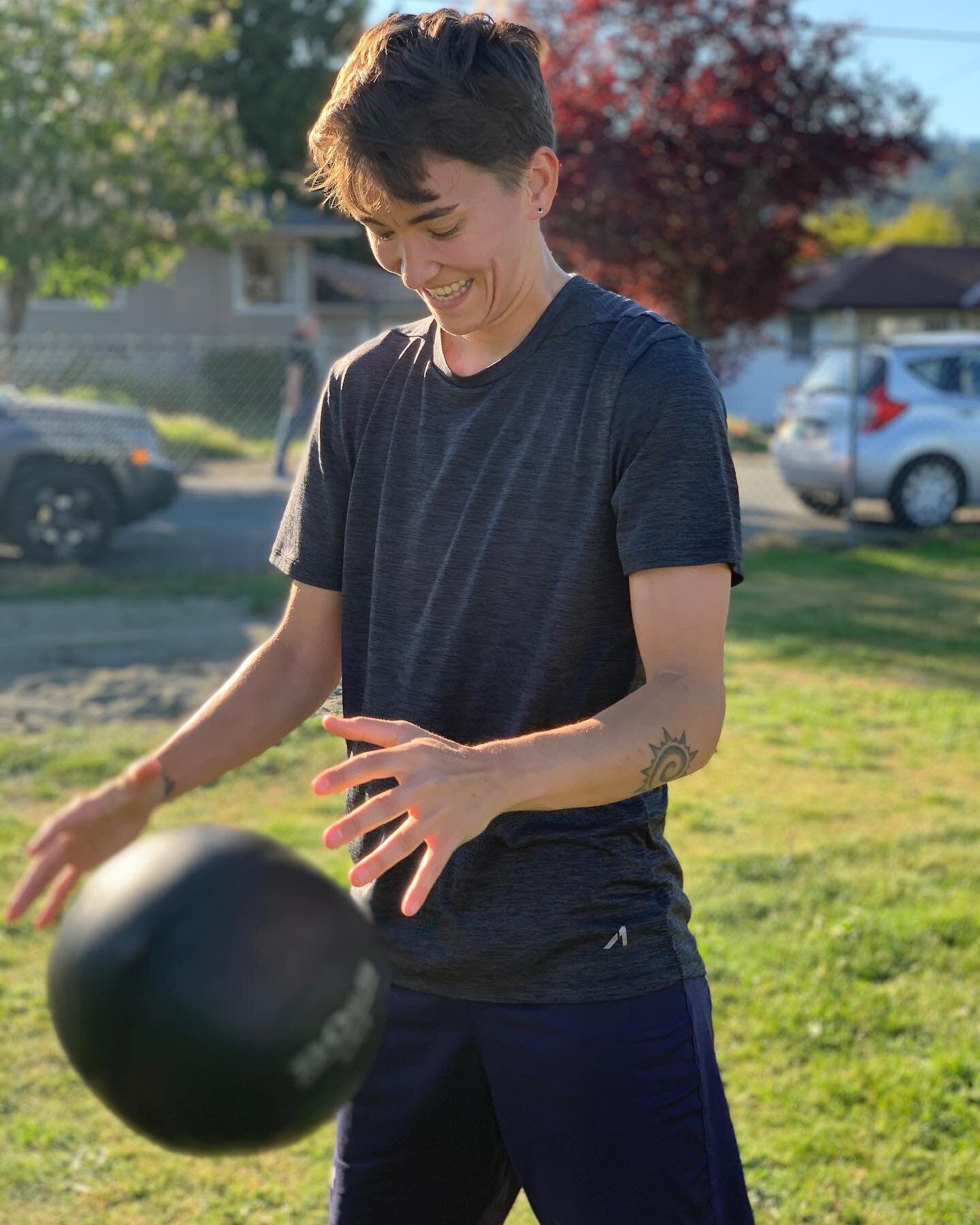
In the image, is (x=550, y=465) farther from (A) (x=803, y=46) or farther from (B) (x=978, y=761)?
(A) (x=803, y=46)

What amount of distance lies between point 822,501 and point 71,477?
716cm

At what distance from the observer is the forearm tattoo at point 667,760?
1.79 metres

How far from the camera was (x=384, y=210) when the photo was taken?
1965 mm

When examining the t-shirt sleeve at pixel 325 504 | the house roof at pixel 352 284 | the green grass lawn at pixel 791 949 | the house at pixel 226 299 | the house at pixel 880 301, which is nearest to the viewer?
the t-shirt sleeve at pixel 325 504

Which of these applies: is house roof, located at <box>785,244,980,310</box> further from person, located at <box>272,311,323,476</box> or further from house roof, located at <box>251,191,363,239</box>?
person, located at <box>272,311,323,476</box>

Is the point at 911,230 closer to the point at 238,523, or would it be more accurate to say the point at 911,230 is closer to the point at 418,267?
the point at 238,523

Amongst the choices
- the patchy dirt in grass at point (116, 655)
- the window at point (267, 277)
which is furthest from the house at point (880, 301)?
the patchy dirt in grass at point (116, 655)

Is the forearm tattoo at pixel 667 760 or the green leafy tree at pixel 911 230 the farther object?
the green leafy tree at pixel 911 230

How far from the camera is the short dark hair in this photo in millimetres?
1881

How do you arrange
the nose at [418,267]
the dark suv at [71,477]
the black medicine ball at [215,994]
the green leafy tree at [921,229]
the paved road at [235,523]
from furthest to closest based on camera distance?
the green leafy tree at [921,229] → the paved road at [235,523] → the dark suv at [71,477] → the nose at [418,267] → the black medicine ball at [215,994]

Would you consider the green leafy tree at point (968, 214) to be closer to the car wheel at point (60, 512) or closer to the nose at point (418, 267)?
the car wheel at point (60, 512)

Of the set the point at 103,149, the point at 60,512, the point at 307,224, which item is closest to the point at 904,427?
the point at 60,512

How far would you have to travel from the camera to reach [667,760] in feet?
5.93

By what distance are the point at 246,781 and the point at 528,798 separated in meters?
4.85
